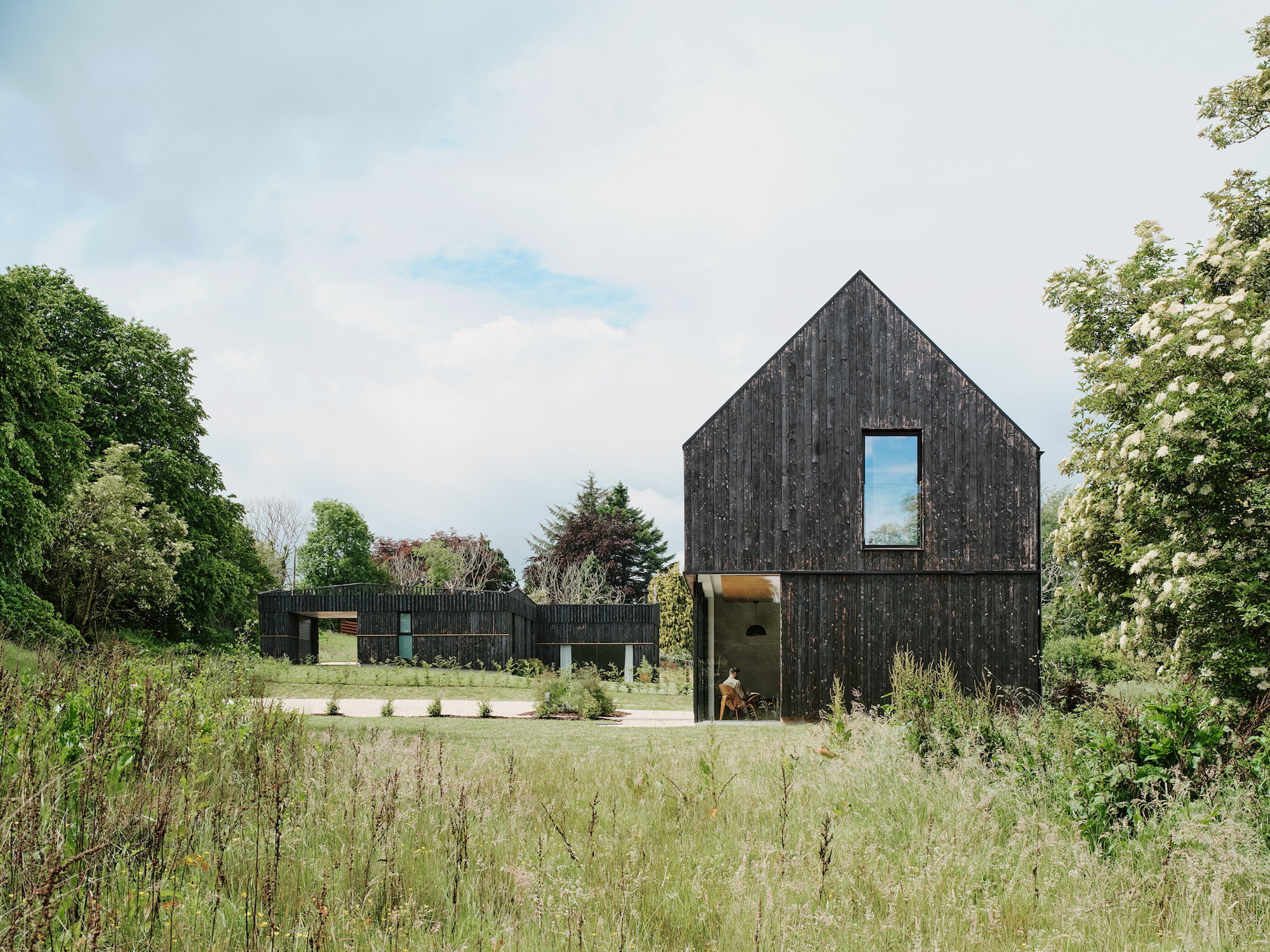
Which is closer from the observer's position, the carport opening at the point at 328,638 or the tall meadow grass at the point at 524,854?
the tall meadow grass at the point at 524,854

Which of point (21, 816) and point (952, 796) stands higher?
point (21, 816)

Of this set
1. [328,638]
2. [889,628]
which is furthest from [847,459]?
[328,638]

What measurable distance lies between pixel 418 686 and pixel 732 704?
30.0 ft

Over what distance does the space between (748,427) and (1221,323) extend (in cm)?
618

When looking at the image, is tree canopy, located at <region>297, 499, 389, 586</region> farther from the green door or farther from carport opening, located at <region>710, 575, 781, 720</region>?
carport opening, located at <region>710, 575, 781, 720</region>

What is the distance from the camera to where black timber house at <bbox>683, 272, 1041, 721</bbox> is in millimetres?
13320

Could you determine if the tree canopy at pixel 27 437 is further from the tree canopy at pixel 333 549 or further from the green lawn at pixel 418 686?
the tree canopy at pixel 333 549

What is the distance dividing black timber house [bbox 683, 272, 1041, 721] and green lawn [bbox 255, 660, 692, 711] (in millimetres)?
5700

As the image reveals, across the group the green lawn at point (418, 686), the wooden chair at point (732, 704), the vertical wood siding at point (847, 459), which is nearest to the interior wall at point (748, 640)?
the green lawn at point (418, 686)

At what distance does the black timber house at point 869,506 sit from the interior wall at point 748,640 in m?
5.69

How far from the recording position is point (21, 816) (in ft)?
9.46

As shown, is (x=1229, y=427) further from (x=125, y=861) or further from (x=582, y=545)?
(x=582, y=545)

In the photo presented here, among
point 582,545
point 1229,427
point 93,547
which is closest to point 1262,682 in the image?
point 1229,427

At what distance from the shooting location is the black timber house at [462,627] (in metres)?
28.2
